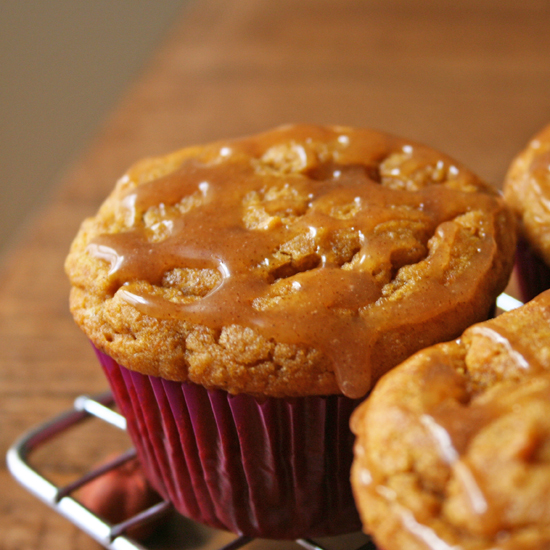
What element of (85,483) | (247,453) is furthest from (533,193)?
(85,483)

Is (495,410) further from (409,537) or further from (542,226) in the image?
(542,226)

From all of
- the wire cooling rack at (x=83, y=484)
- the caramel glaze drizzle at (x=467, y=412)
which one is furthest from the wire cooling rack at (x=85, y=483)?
the caramel glaze drizzle at (x=467, y=412)

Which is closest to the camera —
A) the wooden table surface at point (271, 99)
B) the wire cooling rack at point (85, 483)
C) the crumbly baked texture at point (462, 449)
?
the crumbly baked texture at point (462, 449)

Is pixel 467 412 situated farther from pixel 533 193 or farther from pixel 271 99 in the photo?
pixel 271 99

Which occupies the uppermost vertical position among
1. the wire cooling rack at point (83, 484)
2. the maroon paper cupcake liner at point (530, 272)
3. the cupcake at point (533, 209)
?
the cupcake at point (533, 209)

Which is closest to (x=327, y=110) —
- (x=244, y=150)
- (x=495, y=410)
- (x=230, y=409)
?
(x=244, y=150)

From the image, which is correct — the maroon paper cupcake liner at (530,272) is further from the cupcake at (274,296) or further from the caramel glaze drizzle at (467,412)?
the caramel glaze drizzle at (467,412)
